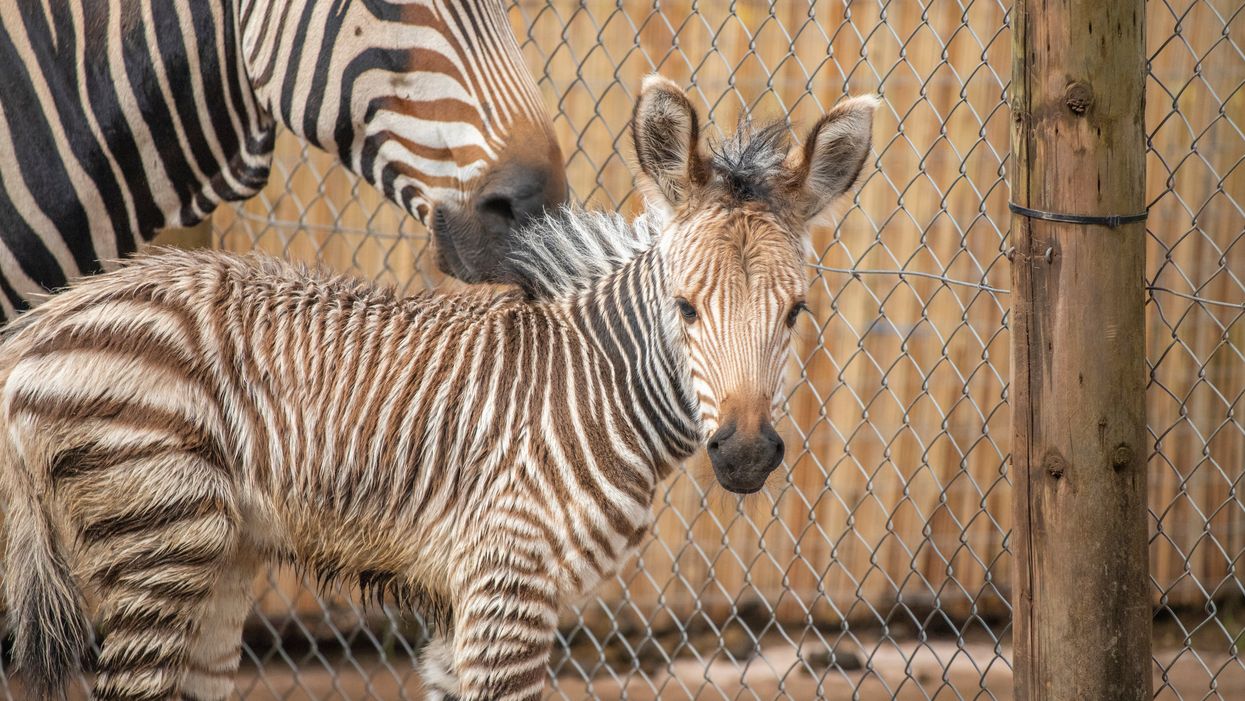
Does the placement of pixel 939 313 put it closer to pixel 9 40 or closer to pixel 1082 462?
pixel 1082 462

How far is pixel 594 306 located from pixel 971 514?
294cm

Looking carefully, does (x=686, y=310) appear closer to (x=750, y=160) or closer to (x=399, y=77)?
(x=750, y=160)

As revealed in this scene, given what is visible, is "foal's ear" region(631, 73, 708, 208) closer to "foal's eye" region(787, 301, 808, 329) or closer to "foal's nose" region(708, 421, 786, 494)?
"foal's eye" region(787, 301, 808, 329)

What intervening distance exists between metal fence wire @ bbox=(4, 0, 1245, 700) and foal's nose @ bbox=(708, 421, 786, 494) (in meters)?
2.40

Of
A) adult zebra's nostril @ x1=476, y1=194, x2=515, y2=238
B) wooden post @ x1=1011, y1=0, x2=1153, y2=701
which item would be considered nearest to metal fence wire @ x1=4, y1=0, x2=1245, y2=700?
adult zebra's nostril @ x1=476, y1=194, x2=515, y2=238

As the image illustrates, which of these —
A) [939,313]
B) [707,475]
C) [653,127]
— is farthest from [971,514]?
[653,127]

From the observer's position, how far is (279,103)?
3.61m

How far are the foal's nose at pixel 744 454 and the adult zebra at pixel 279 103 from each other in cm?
96

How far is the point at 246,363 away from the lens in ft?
10.9

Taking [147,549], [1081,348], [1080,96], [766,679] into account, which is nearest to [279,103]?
[147,549]

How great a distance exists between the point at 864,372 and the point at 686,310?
267cm

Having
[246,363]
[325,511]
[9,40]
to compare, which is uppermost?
[9,40]

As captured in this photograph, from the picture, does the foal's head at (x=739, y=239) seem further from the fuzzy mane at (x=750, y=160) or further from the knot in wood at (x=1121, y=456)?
the knot in wood at (x=1121, y=456)

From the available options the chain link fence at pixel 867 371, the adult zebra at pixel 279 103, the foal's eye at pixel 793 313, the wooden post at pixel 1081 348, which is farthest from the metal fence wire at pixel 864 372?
the wooden post at pixel 1081 348
